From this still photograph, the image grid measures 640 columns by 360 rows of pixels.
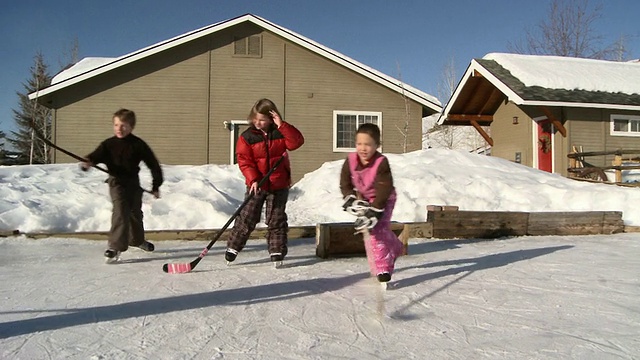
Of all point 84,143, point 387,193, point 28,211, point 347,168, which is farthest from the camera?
point 84,143

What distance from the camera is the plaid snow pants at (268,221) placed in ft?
13.9

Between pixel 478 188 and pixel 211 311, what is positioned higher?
pixel 478 188

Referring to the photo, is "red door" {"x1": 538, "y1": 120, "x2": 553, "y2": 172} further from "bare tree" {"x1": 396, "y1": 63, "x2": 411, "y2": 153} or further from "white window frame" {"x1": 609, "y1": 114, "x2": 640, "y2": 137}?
"bare tree" {"x1": 396, "y1": 63, "x2": 411, "y2": 153}

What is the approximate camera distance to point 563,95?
1503 cm

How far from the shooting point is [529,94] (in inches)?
582

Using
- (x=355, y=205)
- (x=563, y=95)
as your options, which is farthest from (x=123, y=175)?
(x=563, y=95)

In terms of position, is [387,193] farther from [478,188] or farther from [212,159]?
[212,159]

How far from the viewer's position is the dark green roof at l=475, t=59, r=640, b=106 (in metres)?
14.7

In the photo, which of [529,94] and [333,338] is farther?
[529,94]

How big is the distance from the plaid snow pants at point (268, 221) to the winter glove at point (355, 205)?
98 centimetres

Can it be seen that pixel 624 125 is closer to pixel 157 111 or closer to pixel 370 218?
pixel 157 111

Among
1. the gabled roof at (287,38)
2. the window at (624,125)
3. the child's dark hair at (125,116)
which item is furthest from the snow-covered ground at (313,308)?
the window at (624,125)

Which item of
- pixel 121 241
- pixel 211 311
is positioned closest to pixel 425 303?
pixel 211 311

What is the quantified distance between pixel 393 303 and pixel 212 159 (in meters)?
11.9
